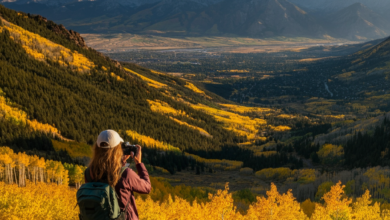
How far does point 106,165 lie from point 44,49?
12894 cm

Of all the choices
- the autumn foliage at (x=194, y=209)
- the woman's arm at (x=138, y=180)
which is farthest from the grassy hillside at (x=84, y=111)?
the woman's arm at (x=138, y=180)

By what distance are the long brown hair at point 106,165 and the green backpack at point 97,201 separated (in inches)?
9.3

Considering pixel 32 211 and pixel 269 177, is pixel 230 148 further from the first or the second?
pixel 32 211

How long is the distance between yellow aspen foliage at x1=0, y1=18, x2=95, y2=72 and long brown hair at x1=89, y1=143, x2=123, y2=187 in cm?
12024

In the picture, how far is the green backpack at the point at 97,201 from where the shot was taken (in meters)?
7.93

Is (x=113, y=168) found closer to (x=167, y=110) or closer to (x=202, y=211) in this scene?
(x=202, y=211)

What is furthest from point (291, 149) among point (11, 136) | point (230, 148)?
point (11, 136)

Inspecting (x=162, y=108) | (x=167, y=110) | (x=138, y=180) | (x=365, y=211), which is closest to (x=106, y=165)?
(x=138, y=180)

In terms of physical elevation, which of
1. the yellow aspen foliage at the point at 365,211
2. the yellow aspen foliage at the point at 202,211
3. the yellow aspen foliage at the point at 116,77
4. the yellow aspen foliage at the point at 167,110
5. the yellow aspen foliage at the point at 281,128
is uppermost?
the yellow aspen foliage at the point at 202,211

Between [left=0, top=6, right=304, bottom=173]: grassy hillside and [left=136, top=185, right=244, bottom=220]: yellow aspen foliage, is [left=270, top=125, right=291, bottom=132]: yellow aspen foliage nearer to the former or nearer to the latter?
[left=0, top=6, right=304, bottom=173]: grassy hillside

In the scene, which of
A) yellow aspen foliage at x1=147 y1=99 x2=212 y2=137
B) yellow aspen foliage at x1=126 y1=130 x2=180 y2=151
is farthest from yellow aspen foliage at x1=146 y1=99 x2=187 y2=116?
yellow aspen foliage at x1=126 y1=130 x2=180 y2=151

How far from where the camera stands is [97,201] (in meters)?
7.89

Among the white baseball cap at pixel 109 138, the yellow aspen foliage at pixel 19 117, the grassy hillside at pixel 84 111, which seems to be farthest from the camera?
the grassy hillside at pixel 84 111

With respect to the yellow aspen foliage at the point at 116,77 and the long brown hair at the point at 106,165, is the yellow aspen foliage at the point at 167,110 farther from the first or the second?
the long brown hair at the point at 106,165
